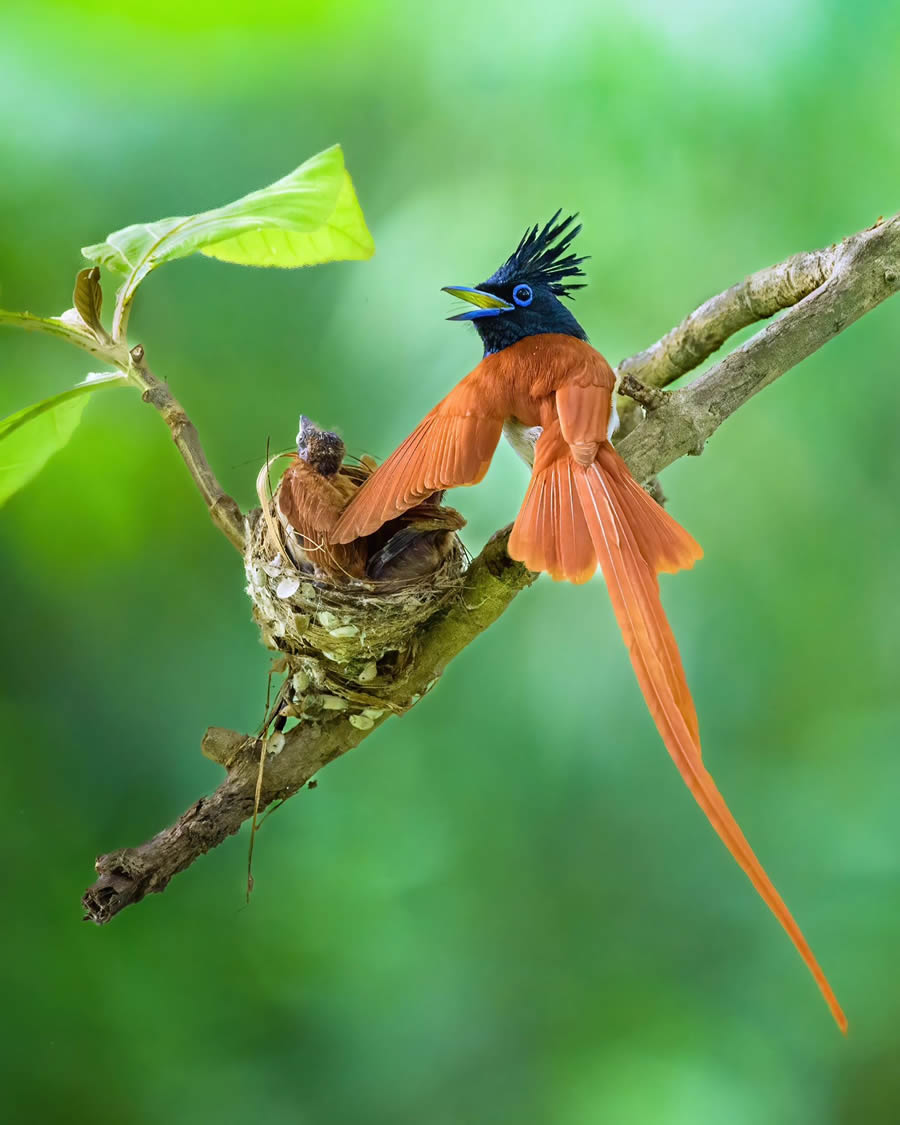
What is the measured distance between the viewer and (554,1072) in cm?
145

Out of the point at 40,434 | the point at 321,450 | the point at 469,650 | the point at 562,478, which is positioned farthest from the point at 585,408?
the point at 469,650

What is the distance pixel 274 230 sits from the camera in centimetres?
91

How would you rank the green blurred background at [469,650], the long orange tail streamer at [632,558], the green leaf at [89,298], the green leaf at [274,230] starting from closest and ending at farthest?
1. the long orange tail streamer at [632,558]
2. the green leaf at [274,230]
3. the green leaf at [89,298]
4. the green blurred background at [469,650]

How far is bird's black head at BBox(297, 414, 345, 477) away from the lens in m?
1.08

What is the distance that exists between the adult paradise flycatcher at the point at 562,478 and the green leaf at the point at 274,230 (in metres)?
0.15

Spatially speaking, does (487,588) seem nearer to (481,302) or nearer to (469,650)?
(481,302)

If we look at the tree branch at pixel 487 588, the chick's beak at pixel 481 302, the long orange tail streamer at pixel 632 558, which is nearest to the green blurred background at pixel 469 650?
the tree branch at pixel 487 588

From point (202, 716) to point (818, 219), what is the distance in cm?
124

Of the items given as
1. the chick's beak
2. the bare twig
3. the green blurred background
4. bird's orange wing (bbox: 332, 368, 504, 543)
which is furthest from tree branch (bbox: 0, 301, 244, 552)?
the green blurred background

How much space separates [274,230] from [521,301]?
0.86 feet

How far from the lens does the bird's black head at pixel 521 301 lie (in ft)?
3.34

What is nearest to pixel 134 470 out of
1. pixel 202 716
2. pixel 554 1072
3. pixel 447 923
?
pixel 202 716

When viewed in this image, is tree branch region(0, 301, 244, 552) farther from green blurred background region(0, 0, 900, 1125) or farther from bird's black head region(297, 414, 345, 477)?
green blurred background region(0, 0, 900, 1125)

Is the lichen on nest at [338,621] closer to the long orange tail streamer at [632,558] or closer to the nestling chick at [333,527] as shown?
the nestling chick at [333,527]
